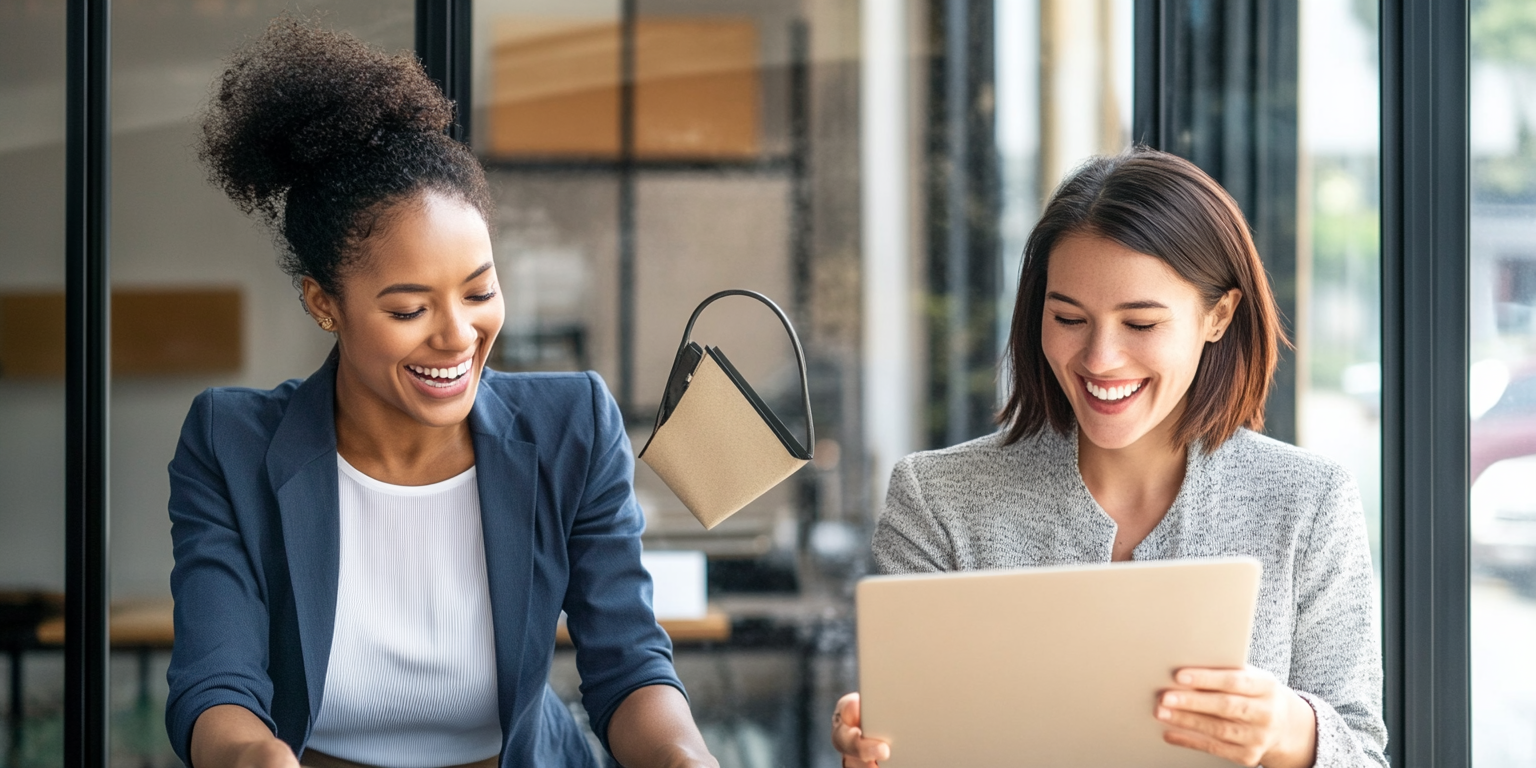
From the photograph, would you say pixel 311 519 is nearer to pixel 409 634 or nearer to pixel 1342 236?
pixel 409 634

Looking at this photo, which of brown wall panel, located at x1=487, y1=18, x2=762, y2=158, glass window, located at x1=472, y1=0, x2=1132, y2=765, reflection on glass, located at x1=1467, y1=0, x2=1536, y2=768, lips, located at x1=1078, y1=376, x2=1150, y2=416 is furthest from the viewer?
brown wall panel, located at x1=487, y1=18, x2=762, y2=158

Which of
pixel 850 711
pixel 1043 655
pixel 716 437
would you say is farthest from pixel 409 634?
pixel 1043 655

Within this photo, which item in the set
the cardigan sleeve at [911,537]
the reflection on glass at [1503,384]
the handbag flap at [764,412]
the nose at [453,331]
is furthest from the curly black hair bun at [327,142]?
the reflection on glass at [1503,384]

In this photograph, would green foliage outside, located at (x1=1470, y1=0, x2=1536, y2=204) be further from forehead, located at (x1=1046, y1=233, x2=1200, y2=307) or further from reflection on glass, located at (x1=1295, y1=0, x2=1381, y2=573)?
forehead, located at (x1=1046, y1=233, x2=1200, y2=307)

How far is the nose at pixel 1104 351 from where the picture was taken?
1.38 m

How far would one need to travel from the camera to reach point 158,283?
2.21 m

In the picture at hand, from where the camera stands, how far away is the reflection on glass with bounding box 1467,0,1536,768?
189 cm

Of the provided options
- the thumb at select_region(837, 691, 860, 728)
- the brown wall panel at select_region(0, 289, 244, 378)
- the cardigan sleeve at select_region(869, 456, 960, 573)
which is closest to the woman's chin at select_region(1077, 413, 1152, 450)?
the cardigan sleeve at select_region(869, 456, 960, 573)

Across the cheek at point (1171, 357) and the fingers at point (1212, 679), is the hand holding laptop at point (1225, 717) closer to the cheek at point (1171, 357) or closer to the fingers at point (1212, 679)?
the fingers at point (1212, 679)

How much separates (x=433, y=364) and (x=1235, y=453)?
3.38 ft

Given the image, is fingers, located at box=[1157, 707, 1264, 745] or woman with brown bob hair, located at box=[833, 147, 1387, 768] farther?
woman with brown bob hair, located at box=[833, 147, 1387, 768]

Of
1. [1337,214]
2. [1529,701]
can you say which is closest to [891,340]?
[1337,214]

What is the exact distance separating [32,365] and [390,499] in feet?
3.41

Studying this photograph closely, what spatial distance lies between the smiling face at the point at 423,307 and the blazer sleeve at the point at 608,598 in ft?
0.70
